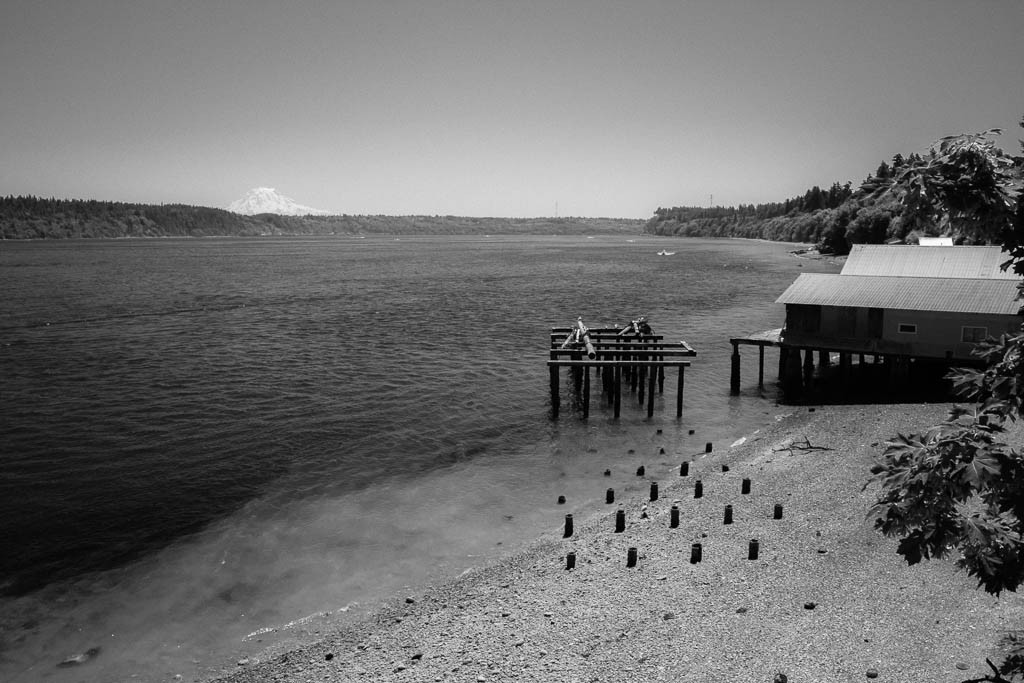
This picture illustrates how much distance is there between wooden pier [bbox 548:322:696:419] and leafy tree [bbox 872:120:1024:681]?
27506 millimetres

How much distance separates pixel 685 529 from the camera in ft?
68.6

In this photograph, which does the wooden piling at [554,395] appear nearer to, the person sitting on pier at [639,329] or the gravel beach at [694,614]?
the person sitting on pier at [639,329]

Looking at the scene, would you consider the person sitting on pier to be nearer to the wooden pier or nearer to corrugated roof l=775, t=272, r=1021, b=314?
the wooden pier

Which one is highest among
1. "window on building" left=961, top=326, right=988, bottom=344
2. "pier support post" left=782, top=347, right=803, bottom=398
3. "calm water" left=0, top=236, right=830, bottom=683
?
"window on building" left=961, top=326, right=988, bottom=344

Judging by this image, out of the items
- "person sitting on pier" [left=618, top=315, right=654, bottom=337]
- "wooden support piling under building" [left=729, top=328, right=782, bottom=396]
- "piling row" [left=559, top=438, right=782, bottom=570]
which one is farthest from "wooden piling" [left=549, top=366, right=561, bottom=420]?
"wooden support piling under building" [left=729, top=328, right=782, bottom=396]

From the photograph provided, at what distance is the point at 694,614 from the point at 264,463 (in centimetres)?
2020

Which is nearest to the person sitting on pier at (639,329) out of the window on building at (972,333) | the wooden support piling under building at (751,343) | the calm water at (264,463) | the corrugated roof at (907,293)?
the calm water at (264,463)

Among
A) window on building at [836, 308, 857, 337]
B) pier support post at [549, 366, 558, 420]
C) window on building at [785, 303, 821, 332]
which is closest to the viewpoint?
pier support post at [549, 366, 558, 420]

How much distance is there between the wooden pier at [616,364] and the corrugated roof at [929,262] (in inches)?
476

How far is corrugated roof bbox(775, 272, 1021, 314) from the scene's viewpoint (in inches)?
1345

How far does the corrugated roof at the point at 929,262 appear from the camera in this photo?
3762cm

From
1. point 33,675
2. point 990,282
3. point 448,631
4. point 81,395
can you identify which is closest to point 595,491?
point 448,631

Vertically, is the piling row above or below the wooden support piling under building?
below

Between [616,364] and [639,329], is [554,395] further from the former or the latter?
[639,329]
